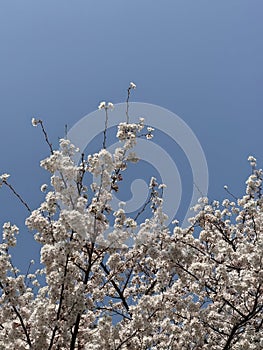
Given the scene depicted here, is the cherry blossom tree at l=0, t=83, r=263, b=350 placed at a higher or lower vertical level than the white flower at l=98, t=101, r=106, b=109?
lower

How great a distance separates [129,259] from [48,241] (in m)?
2.16

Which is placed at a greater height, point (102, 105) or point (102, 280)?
point (102, 105)

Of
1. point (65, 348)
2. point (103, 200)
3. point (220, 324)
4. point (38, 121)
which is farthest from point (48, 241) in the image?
point (220, 324)

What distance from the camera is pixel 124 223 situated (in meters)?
7.33

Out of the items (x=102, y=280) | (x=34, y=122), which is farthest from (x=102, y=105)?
(x=102, y=280)

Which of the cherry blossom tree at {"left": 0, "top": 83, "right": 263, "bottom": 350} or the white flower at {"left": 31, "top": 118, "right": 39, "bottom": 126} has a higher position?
the white flower at {"left": 31, "top": 118, "right": 39, "bottom": 126}

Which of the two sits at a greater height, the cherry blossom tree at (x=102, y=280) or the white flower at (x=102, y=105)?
the white flower at (x=102, y=105)

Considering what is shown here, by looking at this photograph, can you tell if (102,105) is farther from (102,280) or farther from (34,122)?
(102,280)

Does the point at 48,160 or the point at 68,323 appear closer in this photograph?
the point at 68,323

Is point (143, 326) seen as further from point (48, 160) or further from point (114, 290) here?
point (114, 290)

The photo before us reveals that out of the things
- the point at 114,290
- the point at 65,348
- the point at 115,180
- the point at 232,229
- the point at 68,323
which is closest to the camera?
the point at 68,323

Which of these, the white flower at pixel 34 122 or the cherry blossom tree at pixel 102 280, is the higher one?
the white flower at pixel 34 122

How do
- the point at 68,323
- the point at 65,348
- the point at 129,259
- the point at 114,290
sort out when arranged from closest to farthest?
the point at 68,323, the point at 65,348, the point at 129,259, the point at 114,290

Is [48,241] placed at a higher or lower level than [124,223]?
Answer: lower
